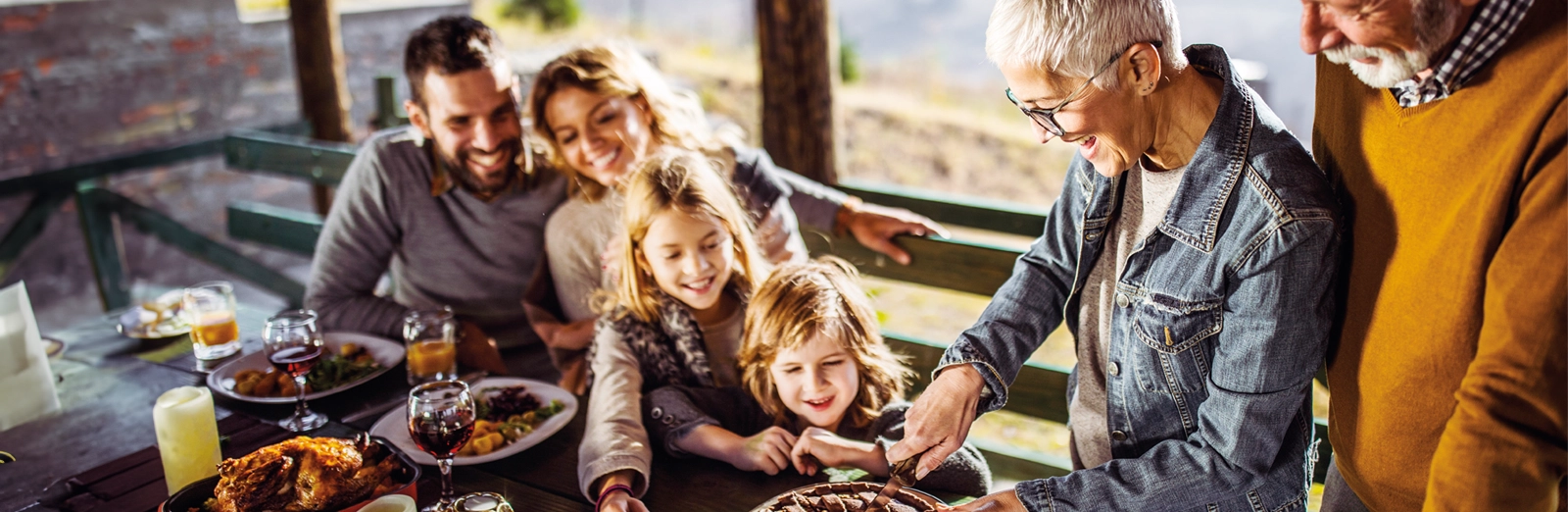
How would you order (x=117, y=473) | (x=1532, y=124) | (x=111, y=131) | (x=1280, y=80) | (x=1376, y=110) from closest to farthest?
(x=1532, y=124) < (x=1376, y=110) < (x=117, y=473) < (x=111, y=131) < (x=1280, y=80)

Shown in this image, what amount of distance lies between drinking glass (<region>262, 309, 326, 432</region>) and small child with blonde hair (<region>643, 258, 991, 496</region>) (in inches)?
28.2

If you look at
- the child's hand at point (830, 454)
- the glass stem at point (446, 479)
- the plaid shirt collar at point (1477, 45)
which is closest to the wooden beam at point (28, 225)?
the glass stem at point (446, 479)

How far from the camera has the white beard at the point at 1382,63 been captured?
1.35 metres

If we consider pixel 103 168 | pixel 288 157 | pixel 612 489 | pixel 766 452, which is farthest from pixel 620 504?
pixel 103 168

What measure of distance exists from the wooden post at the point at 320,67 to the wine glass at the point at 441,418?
3924 mm

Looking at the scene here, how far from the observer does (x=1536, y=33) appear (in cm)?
127

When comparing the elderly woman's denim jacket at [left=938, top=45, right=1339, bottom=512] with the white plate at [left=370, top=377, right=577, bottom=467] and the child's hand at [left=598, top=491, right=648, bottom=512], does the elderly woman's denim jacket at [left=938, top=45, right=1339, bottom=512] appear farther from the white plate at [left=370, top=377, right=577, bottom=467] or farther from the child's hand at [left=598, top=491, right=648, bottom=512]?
the white plate at [left=370, top=377, right=577, bottom=467]

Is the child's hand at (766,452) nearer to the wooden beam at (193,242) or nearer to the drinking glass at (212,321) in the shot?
the drinking glass at (212,321)

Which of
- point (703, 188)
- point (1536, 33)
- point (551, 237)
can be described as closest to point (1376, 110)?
point (1536, 33)

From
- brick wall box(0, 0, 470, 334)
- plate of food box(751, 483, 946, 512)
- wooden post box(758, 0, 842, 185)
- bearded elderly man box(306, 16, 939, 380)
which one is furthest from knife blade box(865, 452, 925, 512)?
brick wall box(0, 0, 470, 334)

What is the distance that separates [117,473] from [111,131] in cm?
478

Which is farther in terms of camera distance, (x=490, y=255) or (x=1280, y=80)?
(x=1280, y=80)

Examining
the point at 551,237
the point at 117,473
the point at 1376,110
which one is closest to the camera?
the point at 1376,110

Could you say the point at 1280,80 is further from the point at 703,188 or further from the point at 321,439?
the point at 321,439
